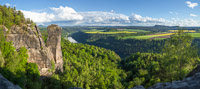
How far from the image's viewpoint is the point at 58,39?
42.3 m

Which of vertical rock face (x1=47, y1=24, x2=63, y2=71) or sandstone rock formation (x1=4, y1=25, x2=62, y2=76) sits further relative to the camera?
vertical rock face (x1=47, y1=24, x2=63, y2=71)

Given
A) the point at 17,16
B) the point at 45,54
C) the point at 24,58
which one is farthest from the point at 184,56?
the point at 17,16

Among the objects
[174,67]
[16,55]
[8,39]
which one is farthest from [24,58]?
[174,67]

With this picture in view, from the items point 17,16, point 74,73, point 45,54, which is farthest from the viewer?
point 74,73

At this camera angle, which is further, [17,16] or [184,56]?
[17,16]

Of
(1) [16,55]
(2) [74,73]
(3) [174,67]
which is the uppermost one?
(1) [16,55]

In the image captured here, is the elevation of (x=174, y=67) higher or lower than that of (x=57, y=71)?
higher

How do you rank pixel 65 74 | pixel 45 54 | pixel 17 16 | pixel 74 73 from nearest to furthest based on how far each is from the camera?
1. pixel 17 16
2. pixel 45 54
3. pixel 65 74
4. pixel 74 73

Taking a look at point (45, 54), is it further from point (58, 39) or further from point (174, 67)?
point (174, 67)

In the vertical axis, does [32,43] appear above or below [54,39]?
below

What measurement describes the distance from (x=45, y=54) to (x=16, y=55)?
312 inches

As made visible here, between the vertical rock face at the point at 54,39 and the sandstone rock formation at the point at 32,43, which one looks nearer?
the sandstone rock formation at the point at 32,43

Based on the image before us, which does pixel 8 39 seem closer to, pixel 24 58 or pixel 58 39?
pixel 24 58

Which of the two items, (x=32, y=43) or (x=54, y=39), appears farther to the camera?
(x=54, y=39)
